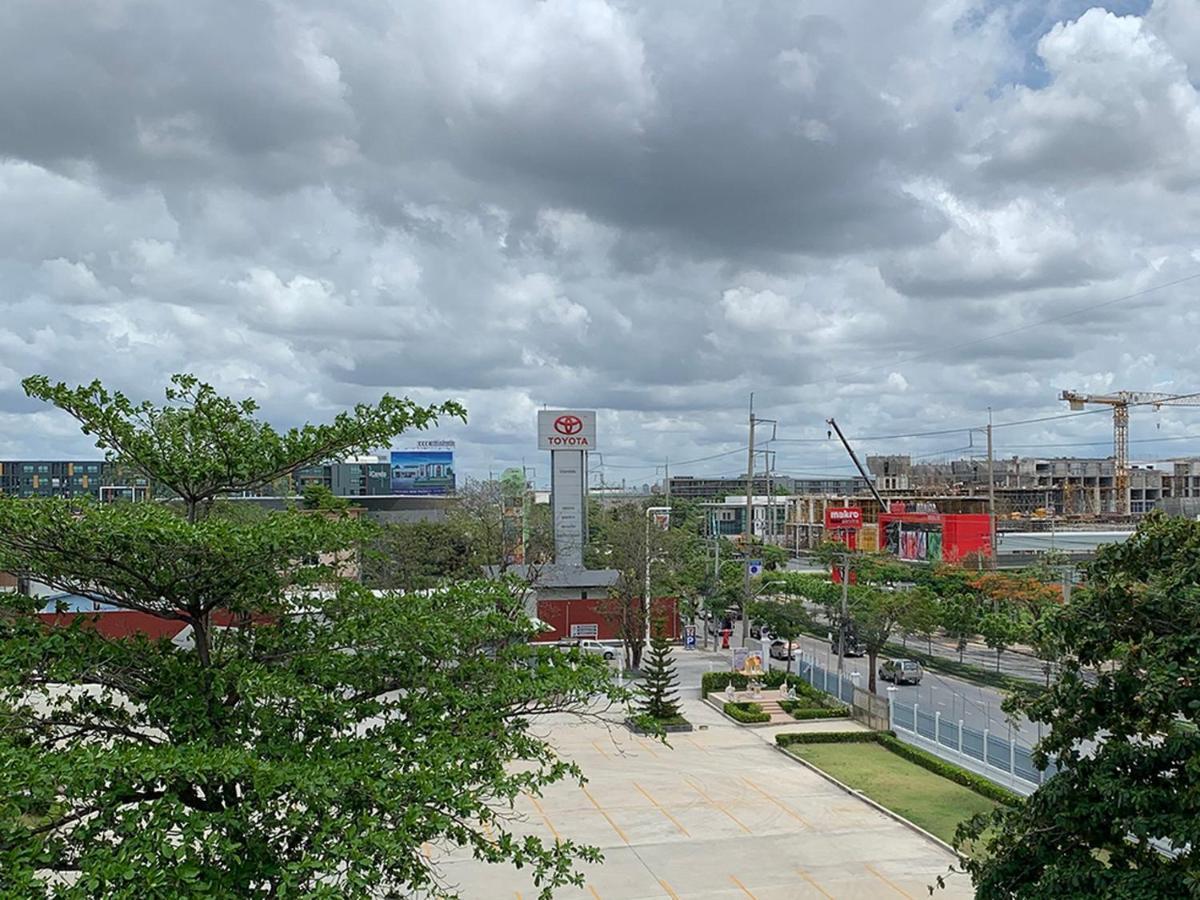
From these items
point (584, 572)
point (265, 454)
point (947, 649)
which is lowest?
point (947, 649)

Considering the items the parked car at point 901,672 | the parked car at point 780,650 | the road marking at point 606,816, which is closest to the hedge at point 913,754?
the road marking at point 606,816

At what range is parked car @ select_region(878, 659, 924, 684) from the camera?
118ft

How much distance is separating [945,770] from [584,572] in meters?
22.5

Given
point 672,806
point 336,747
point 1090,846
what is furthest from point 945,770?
point 336,747

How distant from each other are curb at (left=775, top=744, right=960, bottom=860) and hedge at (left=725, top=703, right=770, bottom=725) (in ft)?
10.3

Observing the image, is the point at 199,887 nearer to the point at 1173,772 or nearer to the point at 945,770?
the point at 1173,772

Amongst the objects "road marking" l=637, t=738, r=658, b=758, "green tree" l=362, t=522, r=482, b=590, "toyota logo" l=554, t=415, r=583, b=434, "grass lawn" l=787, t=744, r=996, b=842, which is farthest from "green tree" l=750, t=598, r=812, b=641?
"grass lawn" l=787, t=744, r=996, b=842

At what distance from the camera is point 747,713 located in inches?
1167

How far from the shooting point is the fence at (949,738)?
21.5m

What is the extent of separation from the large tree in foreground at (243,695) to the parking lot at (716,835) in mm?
6869

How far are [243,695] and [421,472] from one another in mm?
98438

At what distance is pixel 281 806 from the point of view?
6.77 m

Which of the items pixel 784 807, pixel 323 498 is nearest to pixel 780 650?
pixel 784 807

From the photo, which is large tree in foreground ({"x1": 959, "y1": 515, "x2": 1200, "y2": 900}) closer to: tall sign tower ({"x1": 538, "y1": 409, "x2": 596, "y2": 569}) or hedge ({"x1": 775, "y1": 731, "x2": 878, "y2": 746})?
hedge ({"x1": 775, "y1": 731, "x2": 878, "y2": 746})
